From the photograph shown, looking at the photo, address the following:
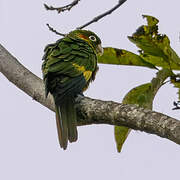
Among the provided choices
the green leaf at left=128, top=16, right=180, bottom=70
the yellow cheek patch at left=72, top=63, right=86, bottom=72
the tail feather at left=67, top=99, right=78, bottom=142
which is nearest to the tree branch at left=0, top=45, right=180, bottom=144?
the tail feather at left=67, top=99, right=78, bottom=142

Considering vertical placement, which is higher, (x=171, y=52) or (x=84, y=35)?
(x=84, y=35)

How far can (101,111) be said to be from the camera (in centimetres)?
282

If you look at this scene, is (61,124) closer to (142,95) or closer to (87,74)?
(87,74)

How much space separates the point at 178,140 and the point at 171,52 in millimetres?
860

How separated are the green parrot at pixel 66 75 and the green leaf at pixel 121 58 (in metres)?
0.48

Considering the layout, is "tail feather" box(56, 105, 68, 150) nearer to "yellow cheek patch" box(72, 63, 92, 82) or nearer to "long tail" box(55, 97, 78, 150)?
"long tail" box(55, 97, 78, 150)

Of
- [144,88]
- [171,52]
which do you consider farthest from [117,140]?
[171,52]

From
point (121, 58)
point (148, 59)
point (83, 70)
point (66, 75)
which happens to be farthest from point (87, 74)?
point (148, 59)

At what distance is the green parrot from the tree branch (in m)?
0.11

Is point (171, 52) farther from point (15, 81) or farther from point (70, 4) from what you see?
point (15, 81)

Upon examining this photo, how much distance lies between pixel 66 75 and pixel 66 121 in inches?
17.4

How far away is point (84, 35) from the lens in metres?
5.54

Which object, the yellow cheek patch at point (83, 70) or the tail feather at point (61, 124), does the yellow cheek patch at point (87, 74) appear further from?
the tail feather at point (61, 124)

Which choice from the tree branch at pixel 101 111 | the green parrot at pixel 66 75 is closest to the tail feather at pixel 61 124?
the green parrot at pixel 66 75
